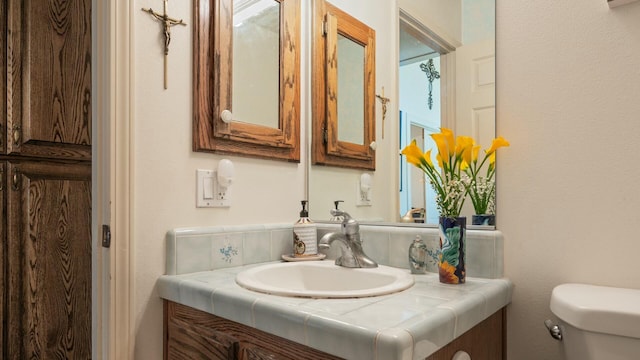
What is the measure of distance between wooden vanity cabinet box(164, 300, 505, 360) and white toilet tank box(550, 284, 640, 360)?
17 cm

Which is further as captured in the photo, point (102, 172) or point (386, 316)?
point (102, 172)

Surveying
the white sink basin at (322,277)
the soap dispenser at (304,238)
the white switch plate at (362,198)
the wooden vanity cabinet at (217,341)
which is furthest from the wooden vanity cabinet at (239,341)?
the white switch plate at (362,198)

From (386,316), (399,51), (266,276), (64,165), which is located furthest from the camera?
(64,165)

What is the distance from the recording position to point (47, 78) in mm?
1774

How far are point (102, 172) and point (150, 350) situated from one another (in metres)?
0.51

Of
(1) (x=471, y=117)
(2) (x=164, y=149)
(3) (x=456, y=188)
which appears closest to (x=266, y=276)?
(2) (x=164, y=149)

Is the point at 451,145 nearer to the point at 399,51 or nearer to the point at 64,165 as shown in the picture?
the point at 399,51

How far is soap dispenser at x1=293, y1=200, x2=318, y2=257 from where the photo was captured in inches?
55.0

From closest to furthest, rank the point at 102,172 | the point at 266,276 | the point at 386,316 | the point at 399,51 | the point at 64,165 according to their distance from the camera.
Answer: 1. the point at 386,316
2. the point at 102,172
3. the point at 266,276
4. the point at 399,51
5. the point at 64,165

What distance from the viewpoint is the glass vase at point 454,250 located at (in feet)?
3.26

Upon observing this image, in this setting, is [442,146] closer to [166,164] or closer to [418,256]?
[418,256]

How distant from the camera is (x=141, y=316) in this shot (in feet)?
3.61

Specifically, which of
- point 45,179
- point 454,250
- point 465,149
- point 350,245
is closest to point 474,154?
point 465,149

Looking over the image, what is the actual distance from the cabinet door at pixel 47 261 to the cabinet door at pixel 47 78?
106 millimetres
